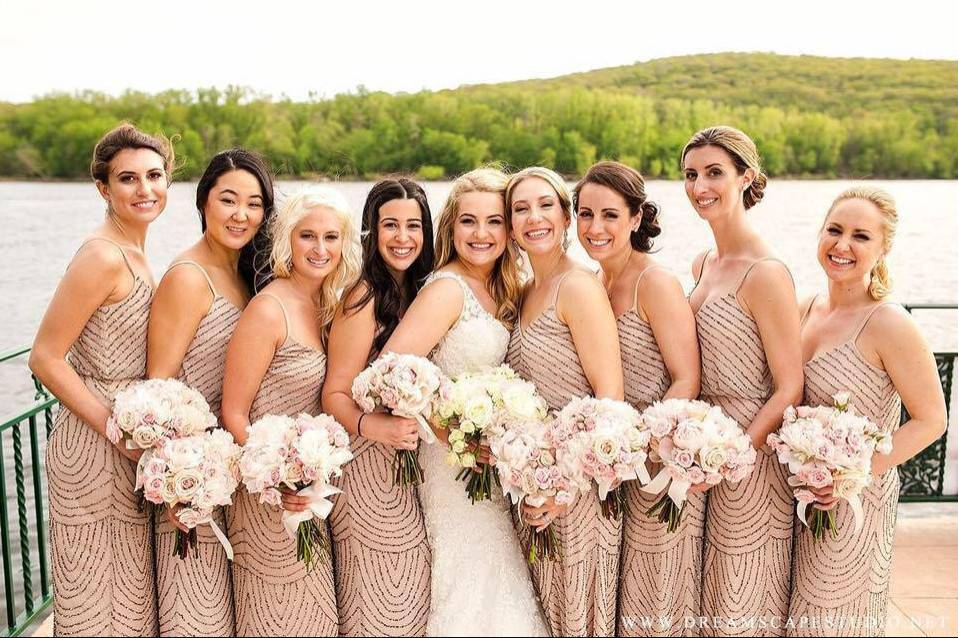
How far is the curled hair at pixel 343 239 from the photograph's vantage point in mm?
3770

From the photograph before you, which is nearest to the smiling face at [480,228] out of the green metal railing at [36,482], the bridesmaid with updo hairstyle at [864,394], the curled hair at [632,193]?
the curled hair at [632,193]

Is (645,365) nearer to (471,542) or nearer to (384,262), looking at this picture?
(471,542)

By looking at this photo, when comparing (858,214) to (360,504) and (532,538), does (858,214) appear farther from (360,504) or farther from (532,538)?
(360,504)

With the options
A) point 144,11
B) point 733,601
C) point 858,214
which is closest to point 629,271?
point 858,214

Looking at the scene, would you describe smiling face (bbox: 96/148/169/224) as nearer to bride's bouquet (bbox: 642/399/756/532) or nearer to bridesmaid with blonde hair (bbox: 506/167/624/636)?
bridesmaid with blonde hair (bbox: 506/167/624/636)

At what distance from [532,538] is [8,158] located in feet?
68.7

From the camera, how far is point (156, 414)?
329 cm

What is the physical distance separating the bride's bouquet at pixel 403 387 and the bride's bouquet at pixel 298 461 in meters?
0.20

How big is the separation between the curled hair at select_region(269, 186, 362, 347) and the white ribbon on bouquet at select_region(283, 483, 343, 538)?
749 mm

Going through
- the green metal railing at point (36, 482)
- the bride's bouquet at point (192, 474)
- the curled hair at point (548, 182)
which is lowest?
the green metal railing at point (36, 482)

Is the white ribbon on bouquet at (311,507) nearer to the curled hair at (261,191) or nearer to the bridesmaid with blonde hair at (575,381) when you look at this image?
the bridesmaid with blonde hair at (575,381)

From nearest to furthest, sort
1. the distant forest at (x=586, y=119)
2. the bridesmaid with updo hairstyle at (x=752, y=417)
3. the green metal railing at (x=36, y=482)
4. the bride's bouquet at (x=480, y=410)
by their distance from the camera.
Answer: the bride's bouquet at (x=480, y=410) < the bridesmaid with updo hairstyle at (x=752, y=417) < the green metal railing at (x=36, y=482) < the distant forest at (x=586, y=119)

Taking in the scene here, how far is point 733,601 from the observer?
3639 mm

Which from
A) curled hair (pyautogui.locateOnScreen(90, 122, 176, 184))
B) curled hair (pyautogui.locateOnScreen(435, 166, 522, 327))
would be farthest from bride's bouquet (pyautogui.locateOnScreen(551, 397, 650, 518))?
curled hair (pyautogui.locateOnScreen(90, 122, 176, 184))
